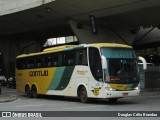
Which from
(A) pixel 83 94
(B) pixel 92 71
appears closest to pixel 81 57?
(B) pixel 92 71

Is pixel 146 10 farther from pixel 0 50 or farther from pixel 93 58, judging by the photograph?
pixel 0 50

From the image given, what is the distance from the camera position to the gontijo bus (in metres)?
20.9

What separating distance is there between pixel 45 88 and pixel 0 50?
3861cm

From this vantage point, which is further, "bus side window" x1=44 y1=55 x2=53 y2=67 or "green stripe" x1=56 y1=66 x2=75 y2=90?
"bus side window" x1=44 y1=55 x2=53 y2=67

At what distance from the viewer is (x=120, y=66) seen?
69.5 ft

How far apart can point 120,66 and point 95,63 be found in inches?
50.3

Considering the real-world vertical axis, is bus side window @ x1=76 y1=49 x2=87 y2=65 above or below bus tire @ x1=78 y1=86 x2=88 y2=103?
above

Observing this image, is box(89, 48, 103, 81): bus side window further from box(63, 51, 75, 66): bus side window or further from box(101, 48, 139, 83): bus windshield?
box(63, 51, 75, 66): bus side window

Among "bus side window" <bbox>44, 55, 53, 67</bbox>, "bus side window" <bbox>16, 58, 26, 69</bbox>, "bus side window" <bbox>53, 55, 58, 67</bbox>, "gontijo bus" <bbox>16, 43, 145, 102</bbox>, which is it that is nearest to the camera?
"gontijo bus" <bbox>16, 43, 145, 102</bbox>

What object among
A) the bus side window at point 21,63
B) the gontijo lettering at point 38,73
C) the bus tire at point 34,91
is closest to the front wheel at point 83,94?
the gontijo lettering at point 38,73

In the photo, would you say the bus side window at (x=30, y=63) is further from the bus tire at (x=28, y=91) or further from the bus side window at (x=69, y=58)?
the bus side window at (x=69, y=58)

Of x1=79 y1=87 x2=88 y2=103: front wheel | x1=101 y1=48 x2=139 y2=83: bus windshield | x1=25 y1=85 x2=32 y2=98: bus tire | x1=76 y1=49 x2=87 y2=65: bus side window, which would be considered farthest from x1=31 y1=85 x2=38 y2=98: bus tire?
x1=101 y1=48 x2=139 y2=83: bus windshield

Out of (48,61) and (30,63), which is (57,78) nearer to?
(48,61)

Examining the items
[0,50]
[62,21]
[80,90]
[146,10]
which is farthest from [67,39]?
[80,90]
